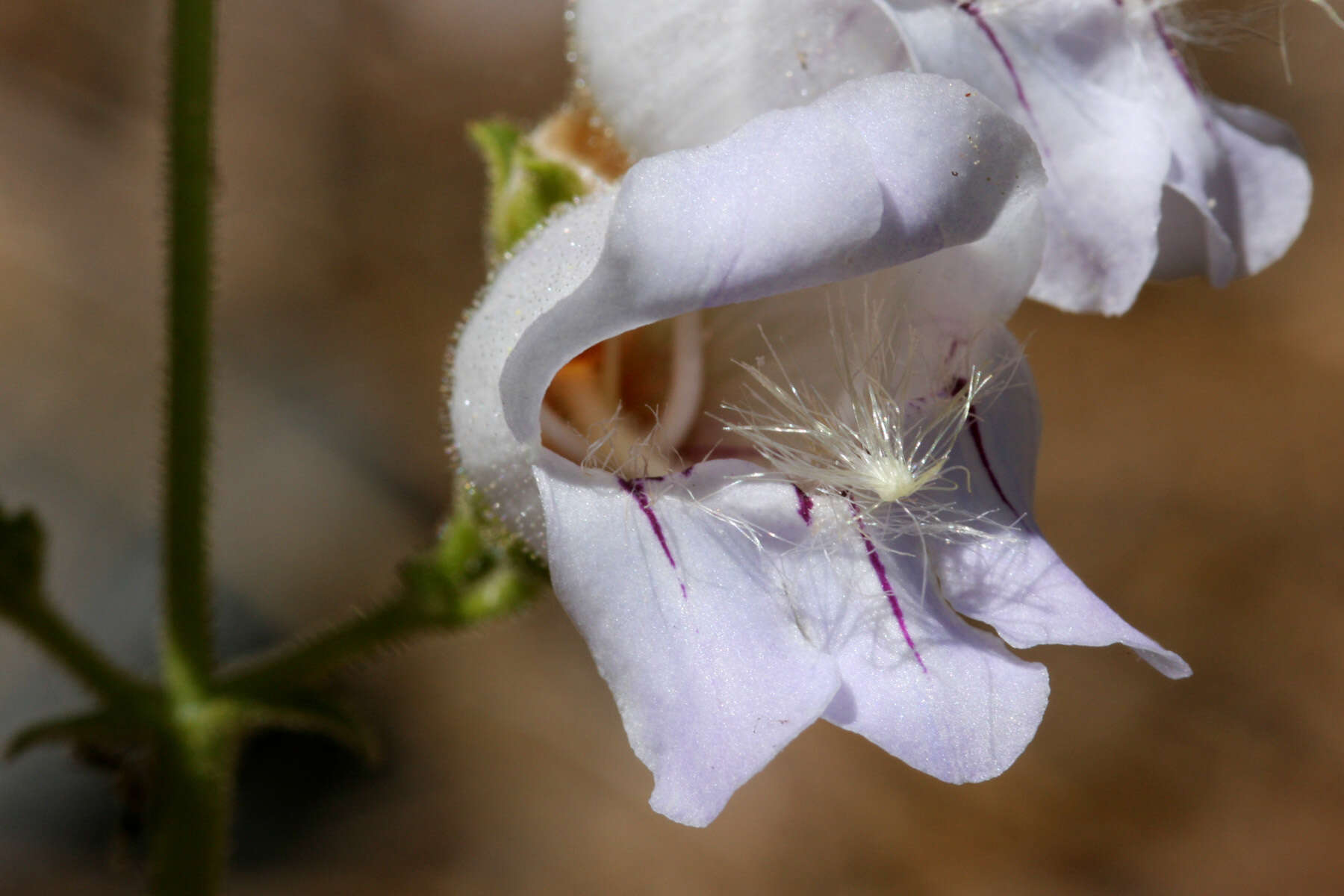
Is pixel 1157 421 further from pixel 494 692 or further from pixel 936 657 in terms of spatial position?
pixel 936 657

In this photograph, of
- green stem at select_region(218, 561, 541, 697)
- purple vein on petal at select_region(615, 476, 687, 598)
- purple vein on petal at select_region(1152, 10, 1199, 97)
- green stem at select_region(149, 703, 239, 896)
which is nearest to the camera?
purple vein on petal at select_region(615, 476, 687, 598)

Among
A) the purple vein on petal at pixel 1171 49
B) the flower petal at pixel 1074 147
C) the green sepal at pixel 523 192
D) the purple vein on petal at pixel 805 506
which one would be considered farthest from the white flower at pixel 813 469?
the purple vein on petal at pixel 1171 49

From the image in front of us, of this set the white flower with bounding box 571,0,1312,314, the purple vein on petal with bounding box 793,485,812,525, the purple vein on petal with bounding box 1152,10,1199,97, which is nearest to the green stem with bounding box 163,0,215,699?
the white flower with bounding box 571,0,1312,314

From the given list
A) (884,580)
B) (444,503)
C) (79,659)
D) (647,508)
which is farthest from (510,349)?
(444,503)

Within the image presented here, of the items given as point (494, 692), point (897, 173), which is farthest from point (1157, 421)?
point (897, 173)

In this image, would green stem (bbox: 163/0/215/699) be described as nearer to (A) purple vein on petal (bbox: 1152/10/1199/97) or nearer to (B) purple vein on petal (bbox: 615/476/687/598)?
(B) purple vein on petal (bbox: 615/476/687/598)
